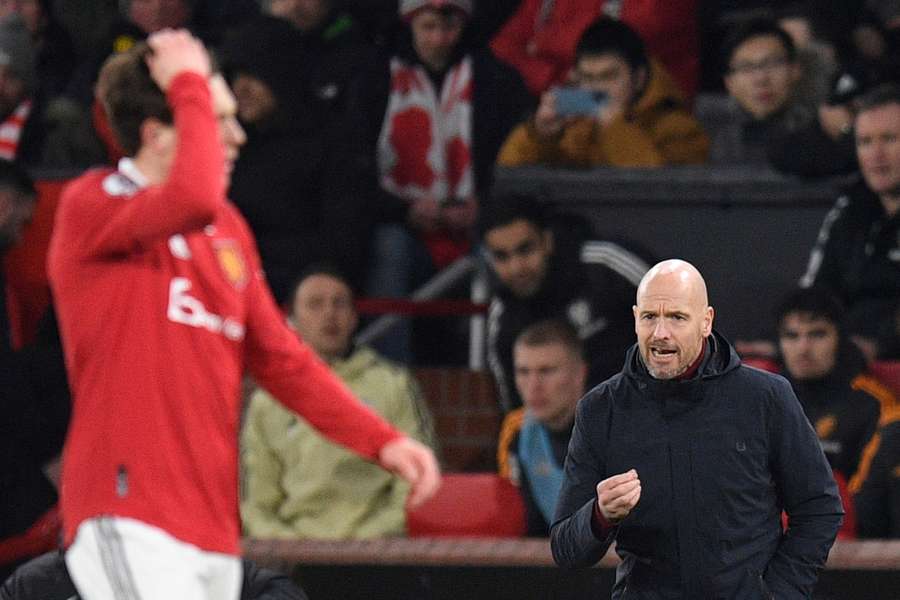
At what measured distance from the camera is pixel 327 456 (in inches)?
296

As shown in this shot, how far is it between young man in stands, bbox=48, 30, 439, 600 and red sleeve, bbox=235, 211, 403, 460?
5.0 inches

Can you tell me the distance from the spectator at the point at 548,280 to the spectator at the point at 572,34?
158 cm

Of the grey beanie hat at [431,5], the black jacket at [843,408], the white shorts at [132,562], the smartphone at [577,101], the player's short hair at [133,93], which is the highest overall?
the grey beanie hat at [431,5]

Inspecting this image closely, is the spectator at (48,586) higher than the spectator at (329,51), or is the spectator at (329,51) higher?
the spectator at (329,51)

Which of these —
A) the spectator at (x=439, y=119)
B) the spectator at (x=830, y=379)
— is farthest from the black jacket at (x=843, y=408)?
the spectator at (x=439, y=119)

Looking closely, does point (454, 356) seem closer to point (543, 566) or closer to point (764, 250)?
point (764, 250)

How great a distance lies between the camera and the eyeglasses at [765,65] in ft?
27.7

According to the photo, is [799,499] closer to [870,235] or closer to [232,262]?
[232,262]

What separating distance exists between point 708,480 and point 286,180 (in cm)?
485

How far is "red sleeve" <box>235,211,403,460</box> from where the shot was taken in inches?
170

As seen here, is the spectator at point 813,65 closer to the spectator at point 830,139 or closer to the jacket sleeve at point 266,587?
the spectator at point 830,139

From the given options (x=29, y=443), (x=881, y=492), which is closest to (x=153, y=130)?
(x=881, y=492)

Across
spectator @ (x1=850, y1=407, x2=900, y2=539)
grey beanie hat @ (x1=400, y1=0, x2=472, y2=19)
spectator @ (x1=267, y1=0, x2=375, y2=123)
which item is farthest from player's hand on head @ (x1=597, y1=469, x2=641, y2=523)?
grey beanie hat @ (x1=400, y1=0, x2=472, y2=19)

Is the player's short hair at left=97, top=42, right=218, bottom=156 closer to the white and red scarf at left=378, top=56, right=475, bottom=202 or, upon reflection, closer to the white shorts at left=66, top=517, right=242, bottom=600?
the white shorts at left=66, top=517, right=242, bottom=600
